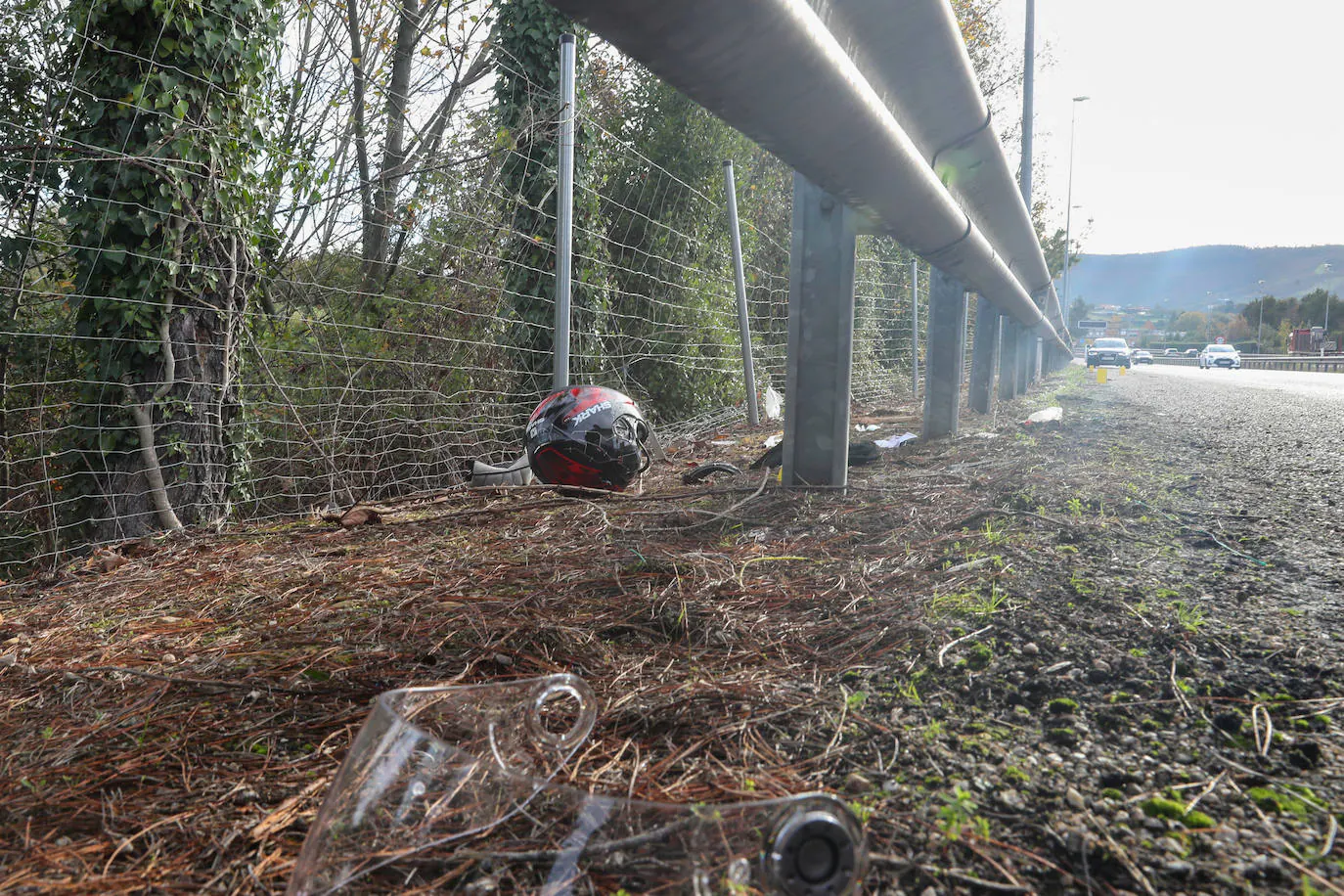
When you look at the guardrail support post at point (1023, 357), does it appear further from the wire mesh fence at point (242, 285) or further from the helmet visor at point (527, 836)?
the helmet visor at point (527, 836)

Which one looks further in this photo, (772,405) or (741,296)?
(772,405)

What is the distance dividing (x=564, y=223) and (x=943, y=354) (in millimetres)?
3124

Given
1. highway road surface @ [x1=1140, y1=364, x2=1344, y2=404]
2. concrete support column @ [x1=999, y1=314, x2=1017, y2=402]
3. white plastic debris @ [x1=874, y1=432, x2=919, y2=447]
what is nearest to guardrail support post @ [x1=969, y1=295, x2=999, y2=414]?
concrete support column @ [x1=999, y1=314, x2=1017, y2=402]

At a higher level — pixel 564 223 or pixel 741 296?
pixel 564 223

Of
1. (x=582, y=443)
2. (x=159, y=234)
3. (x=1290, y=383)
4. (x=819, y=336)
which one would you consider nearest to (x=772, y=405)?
(x=582, y=443)

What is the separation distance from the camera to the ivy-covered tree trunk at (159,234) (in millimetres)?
3729

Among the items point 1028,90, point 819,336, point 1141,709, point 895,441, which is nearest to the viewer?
point 1141,709

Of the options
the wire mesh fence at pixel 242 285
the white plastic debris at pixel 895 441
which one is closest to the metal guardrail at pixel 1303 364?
the white plastic debris at pixel 895 441

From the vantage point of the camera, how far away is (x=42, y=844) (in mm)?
1229

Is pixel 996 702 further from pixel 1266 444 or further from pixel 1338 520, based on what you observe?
pixel 1266 444

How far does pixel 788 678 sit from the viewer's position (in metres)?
1.66

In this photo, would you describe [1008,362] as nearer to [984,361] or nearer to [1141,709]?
[984,361]

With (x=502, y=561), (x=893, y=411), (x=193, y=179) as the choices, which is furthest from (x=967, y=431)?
(x=193, y=179)

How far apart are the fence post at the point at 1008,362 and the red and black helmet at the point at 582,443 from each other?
9336 millimetres
